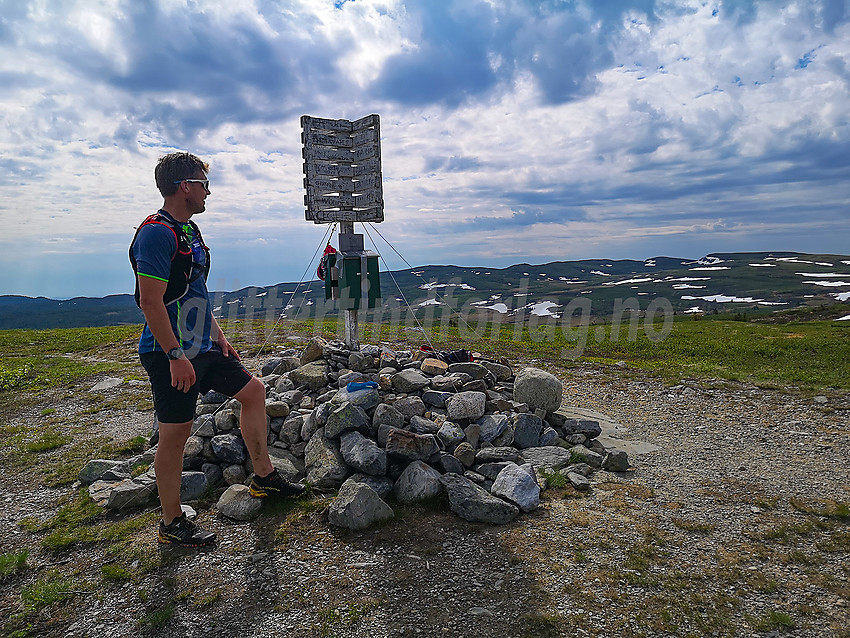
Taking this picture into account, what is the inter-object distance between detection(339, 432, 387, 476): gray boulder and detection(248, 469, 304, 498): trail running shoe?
2.82 ft

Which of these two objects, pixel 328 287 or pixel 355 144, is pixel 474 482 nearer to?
pixel 328 287

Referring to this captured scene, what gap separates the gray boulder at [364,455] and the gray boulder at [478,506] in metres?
0.99

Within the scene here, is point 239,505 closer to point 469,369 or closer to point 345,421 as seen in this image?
point 345,421

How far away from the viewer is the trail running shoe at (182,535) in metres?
5.40

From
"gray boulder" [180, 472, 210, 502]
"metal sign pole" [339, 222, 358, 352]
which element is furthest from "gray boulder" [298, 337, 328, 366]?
"gray boulder" [180, 472, 210, 502]

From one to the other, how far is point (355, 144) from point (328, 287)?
3.11m

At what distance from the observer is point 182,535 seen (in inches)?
212

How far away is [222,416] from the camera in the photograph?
7785mm

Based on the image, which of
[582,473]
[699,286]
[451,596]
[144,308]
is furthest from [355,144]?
[699,286]

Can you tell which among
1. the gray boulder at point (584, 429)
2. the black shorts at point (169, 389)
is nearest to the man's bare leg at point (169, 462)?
the black shorts at point (169, 389)

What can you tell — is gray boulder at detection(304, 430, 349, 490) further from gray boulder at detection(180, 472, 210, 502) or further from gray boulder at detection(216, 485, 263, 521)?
gray boulder at detection(180, 472, 210, 502)

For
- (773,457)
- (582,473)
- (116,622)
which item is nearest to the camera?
(116,622)

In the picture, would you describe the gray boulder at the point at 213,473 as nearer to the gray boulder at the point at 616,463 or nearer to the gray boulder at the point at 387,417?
the gray boulder at the point at 387,417

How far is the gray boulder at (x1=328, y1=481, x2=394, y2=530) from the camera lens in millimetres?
5746
